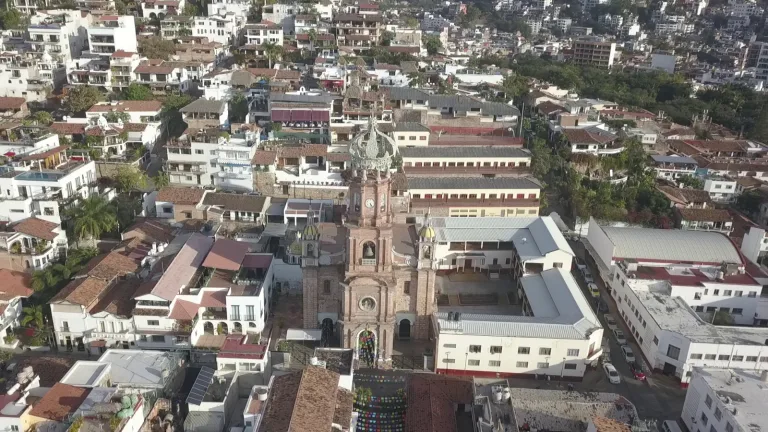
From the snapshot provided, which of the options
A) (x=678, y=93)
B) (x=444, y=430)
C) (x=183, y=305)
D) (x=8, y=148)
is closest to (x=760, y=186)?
(x=678, y=93)

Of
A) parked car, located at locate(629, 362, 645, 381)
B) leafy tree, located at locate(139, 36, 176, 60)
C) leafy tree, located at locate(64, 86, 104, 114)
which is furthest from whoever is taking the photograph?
leafy tree, located at locate(139, 36, 176, 60)

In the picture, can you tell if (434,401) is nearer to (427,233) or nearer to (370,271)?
(370,271)

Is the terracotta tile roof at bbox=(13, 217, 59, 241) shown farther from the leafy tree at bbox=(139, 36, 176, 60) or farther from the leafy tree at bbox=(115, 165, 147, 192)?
the leafy tree at bbox=(139, 36, 176, 60)

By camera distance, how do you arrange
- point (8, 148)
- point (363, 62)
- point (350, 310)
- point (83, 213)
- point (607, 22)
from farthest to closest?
1. point (607, 22)
2. point (363, 62)
3. point (8, 148)
4. point (83, 213)
5. point (350, 310)

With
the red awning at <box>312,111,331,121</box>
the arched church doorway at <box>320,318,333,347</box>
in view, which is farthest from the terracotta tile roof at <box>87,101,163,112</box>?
the arched church doorway at <box>320,318,333,347</box>

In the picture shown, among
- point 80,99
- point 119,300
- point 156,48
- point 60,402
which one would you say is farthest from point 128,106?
point 60,402

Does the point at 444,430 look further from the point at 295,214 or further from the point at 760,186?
the point at 760,186
